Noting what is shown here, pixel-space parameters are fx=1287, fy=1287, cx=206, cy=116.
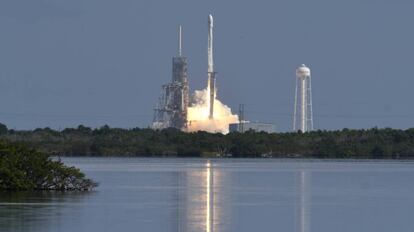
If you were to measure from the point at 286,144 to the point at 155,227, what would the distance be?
420ft

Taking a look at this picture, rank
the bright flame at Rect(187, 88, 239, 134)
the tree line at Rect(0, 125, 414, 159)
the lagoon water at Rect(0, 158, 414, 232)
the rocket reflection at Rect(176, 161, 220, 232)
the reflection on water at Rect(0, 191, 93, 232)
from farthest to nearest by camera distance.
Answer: the bright flame at Rect(187, 88, 239, 134)
the tree line at Rect(0, 125, 414, 159)
the lagoon water at Rect(0, 158, 414, 232)
the rocket reflection at Rect(176, 161, 220, 232)
the reflection on water at Rect(0, 191, 93, 232)

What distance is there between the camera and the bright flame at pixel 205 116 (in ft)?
594

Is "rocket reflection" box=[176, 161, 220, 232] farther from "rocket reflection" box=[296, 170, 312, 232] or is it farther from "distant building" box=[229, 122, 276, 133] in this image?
"distant building" box=[229, 122, 276, 133]

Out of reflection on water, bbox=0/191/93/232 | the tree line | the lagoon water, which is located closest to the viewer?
reflection on water, bbox=0/191/93/232

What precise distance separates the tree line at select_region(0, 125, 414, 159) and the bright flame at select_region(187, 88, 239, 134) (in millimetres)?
12072

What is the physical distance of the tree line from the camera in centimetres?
16375

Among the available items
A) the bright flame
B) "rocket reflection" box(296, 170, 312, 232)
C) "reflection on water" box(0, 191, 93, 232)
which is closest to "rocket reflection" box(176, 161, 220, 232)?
"rocket reflection" box(296, 170, 312, 232)

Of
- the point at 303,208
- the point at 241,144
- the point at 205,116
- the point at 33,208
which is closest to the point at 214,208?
the point at 303,208

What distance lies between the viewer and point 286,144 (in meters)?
165

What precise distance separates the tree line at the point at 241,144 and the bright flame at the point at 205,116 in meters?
12.1

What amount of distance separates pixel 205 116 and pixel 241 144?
18.8m

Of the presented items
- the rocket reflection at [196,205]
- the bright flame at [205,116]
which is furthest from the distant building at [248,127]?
the rocket reflection at [196,205]

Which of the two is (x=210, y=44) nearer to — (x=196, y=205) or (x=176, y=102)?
(x=176, y=102)

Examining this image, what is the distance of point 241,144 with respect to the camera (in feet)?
542
